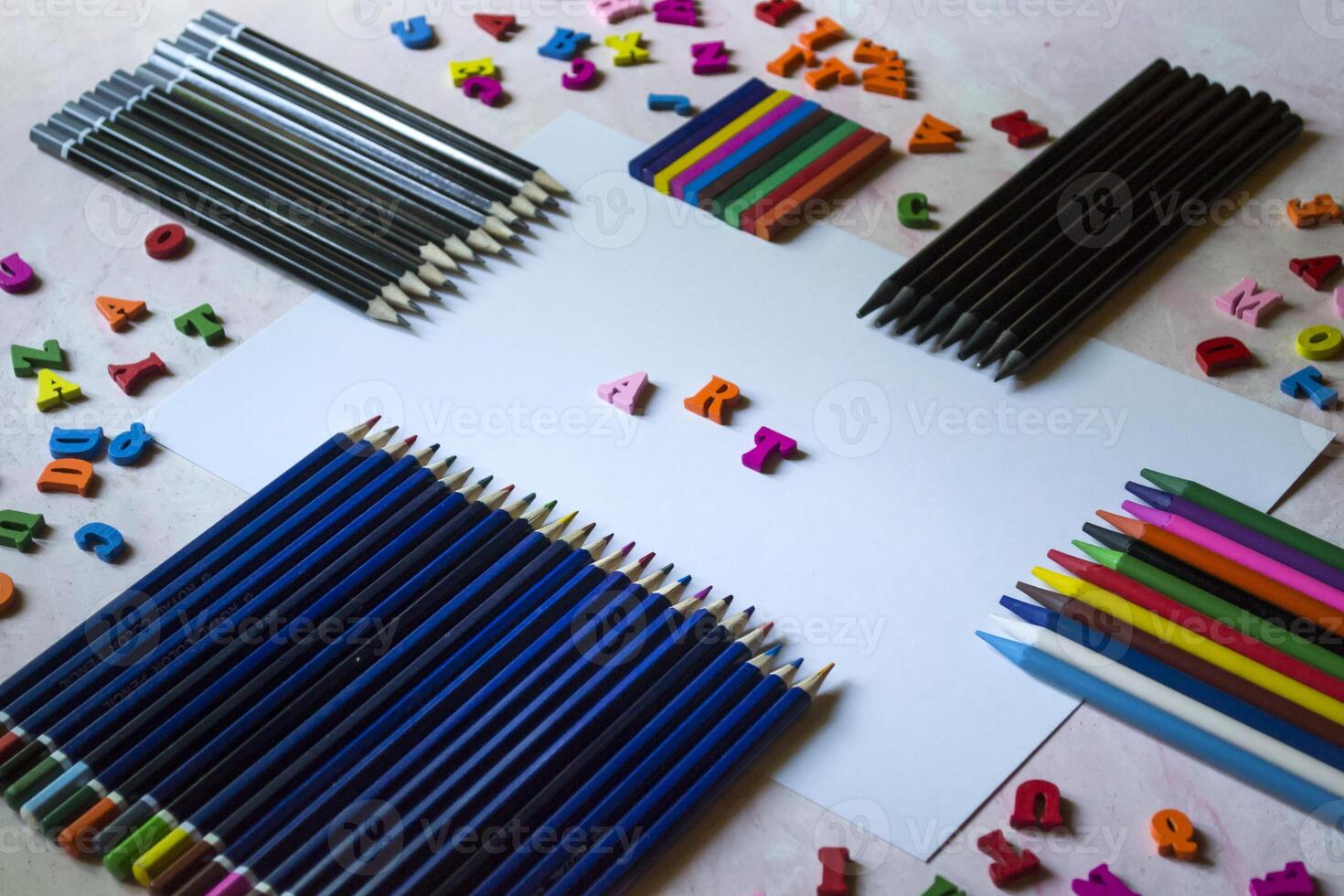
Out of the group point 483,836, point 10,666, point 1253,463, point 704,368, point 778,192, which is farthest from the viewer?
point 778,192

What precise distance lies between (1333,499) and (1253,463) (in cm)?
10

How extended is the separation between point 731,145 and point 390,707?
1118mm

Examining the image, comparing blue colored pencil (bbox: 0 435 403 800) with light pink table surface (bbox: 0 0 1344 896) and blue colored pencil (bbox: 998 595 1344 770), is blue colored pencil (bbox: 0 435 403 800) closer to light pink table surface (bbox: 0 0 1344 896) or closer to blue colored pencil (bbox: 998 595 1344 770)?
light pink table surface (bbox: 0 0 1344 896)

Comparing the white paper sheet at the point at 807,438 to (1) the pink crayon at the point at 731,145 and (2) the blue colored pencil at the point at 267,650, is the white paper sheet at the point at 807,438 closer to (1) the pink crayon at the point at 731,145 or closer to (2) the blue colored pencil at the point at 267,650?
(1) the pink crayon at the point at 731,145

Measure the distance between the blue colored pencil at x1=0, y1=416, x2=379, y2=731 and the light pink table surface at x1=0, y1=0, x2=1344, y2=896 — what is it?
0.08m

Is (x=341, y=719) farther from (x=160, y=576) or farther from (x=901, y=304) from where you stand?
(x=901, y=304)

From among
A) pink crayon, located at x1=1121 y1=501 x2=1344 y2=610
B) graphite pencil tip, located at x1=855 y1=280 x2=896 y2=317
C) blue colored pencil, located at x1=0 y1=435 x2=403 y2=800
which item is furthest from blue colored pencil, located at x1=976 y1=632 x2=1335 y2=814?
blue colored pencil, located at x1=0 y1=435 x2=403 y2=800

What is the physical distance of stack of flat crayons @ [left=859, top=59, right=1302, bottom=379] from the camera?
213 centimetres

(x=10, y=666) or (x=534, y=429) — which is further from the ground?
(x=534, y=429)

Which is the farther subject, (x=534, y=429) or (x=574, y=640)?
(x=534, y=429)

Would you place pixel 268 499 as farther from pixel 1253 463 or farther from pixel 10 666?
pixel 1253 463

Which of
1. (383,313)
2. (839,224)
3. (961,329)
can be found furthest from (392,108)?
(961,329)

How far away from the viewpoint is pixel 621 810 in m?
1.62

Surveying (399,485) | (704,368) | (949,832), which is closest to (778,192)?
(704,368)
